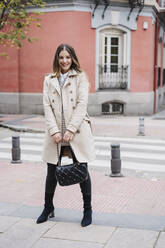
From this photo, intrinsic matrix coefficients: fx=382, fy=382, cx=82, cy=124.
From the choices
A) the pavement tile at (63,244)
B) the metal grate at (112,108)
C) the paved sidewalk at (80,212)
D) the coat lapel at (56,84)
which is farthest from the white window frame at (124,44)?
the pavement tile at (63,244)

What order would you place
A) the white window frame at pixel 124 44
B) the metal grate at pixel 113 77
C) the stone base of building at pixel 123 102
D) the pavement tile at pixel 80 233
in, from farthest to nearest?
the metal grate at pixel 113 77, the stone base of building at pixel 123 102, the white window frame at pixel 124 44, the pavement tile at pixel 80 233

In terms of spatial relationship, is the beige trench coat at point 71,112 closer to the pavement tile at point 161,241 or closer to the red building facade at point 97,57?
the pavement tile at point 161,241

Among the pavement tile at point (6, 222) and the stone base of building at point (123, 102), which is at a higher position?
the stone base of building at point (123, 102)

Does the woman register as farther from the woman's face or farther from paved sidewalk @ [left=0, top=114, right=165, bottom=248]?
paved sidewalk @ [left=0, top=114, right=165, bottom=248]

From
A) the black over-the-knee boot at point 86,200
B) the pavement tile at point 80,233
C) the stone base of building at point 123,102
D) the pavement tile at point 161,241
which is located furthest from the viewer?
the stone base of building at point 123,102

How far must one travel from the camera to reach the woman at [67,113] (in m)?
4.19

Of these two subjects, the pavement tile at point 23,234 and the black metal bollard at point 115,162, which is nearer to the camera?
the pavement tile at point 23,234

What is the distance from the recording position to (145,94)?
58.5 feet

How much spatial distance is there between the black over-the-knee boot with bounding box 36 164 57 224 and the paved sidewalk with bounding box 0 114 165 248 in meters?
0.08

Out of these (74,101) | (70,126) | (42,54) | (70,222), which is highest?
(42,54)

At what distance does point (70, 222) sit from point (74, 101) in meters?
1.43

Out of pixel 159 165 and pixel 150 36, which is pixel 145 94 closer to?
pixel 150 36

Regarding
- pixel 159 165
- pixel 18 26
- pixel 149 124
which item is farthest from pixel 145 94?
pixel 159 165

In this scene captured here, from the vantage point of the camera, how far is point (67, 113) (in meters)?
4.22
